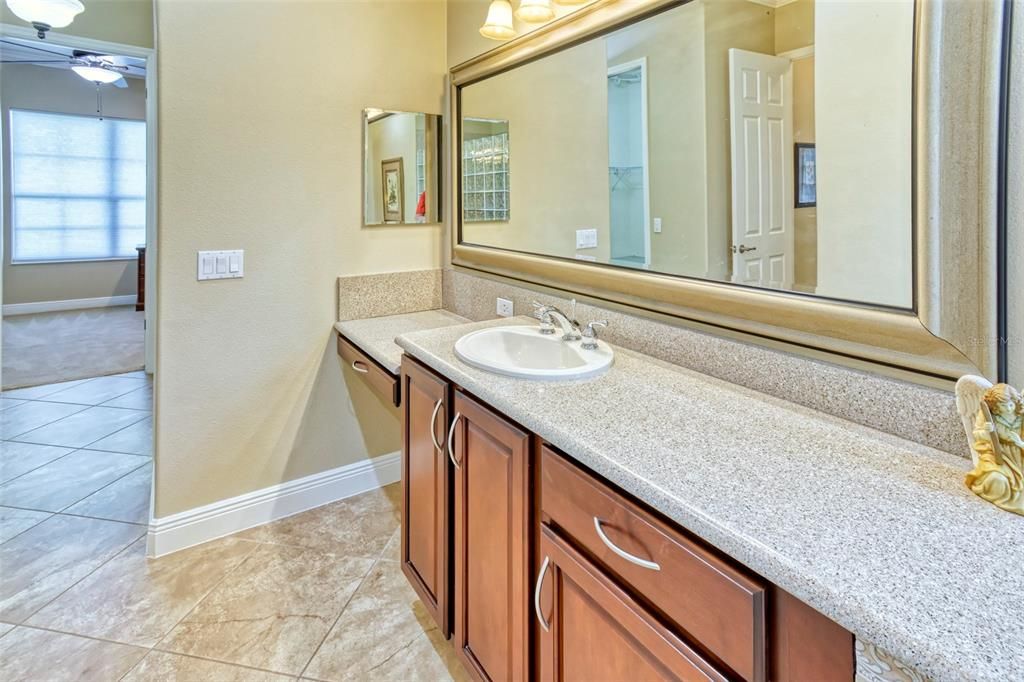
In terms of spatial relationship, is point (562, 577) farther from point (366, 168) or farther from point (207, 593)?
point (366, 168)

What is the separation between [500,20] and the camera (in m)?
2.03

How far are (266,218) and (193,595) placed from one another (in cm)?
142

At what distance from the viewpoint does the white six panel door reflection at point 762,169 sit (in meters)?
1.24

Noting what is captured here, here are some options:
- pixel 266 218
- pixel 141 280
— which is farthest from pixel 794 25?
pixel 141 280

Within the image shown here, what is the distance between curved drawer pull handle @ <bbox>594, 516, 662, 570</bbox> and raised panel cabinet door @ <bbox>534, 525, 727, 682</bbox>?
0.06m

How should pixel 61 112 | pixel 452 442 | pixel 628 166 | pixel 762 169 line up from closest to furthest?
pixel 762 169
pixel 452 442
pixel 628 166
pixel 61 112

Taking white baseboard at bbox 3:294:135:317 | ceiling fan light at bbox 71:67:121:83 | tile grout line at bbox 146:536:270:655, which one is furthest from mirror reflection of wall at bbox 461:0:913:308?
white baseboard at bbox 3:294:135:317

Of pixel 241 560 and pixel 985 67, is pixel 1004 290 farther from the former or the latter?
pixel 241 560

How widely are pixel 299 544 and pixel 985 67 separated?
8.13ft

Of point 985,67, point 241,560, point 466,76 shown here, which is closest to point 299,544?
point 241,560

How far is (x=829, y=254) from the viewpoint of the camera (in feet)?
3.82

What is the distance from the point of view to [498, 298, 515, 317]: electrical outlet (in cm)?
220

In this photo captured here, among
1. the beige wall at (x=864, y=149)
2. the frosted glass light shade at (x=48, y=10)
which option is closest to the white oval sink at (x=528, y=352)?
the beige wall at (x=864, y=149)

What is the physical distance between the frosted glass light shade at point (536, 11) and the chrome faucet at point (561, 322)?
953mm
